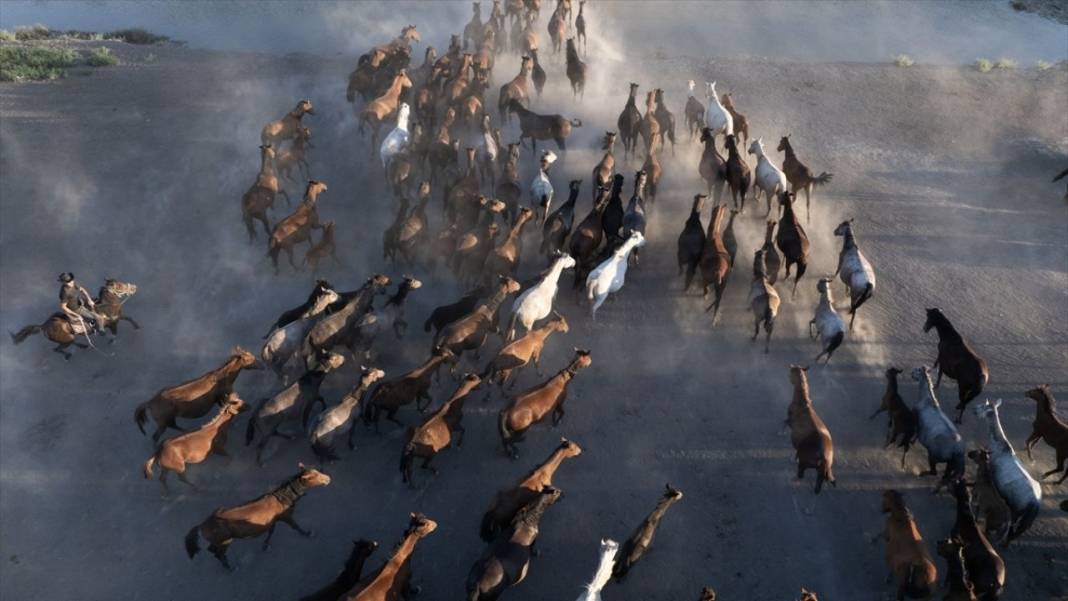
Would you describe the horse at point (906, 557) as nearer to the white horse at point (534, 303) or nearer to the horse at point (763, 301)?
the horse at point (763, 301)

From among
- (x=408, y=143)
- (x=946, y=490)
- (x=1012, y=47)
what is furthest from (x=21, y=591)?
(x=1012, y=47)

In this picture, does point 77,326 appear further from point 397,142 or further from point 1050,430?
point 1050,430

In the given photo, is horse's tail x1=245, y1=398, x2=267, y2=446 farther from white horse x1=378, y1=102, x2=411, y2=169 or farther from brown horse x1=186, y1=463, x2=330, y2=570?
white horse x1=378, y1=102, x2=411, y2=169

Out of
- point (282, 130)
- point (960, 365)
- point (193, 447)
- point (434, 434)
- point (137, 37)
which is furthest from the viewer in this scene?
point (137, 37)

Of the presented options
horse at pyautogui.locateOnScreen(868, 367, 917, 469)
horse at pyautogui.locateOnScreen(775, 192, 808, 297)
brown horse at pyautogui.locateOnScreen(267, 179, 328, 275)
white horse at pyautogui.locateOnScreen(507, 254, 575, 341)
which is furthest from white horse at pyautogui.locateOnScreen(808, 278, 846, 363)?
brown horse at pyautogui.locateOnScreen(267, 179, 328, 275)

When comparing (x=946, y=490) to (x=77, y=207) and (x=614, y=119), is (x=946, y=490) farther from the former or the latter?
(x=77, y=207)

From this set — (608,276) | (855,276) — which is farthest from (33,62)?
(855,276)
